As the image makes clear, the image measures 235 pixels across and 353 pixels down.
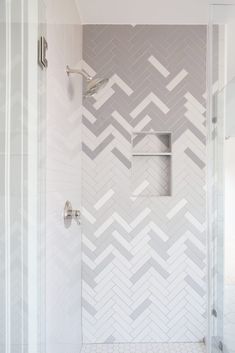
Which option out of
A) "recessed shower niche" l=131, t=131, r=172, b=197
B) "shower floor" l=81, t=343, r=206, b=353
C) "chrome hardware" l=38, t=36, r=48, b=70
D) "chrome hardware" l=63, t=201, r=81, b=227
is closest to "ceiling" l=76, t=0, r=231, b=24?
"recessed shower niche" l=131, t=131, r=172, b=197

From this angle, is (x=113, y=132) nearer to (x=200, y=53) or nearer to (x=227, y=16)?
(x=200, y=53)

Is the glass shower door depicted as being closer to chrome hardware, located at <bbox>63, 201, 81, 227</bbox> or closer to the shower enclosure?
chrome hardware, located at <bbox>63, 201, 81, 227</bbox>

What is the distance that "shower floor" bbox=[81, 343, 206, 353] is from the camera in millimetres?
2203

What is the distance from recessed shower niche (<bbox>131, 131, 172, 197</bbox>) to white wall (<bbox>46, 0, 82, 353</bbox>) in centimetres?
43

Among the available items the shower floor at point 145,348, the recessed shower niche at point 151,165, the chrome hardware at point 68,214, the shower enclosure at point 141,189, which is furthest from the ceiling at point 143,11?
the shower floor at point 145,348

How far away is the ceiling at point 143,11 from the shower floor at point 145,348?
2241 millimetres

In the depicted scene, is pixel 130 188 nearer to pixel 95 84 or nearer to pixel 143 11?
pixel 95 84

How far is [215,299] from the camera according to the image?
1.42 m

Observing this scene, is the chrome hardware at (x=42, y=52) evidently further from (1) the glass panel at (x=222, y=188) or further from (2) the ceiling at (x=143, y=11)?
(2) the ceiling at (x=143, y=11)

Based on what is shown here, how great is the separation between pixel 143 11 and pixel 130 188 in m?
1.18

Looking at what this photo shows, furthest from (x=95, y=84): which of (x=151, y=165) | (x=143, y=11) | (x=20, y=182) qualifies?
(x=20, y=182)

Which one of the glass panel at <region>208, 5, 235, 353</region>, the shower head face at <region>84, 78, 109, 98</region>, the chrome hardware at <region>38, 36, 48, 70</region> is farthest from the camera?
the shower head face at <region>84, 78, 109, 98</region>

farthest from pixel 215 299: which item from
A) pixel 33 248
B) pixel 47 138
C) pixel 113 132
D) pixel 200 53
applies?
pixel 200 53

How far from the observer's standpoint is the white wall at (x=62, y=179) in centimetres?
137
